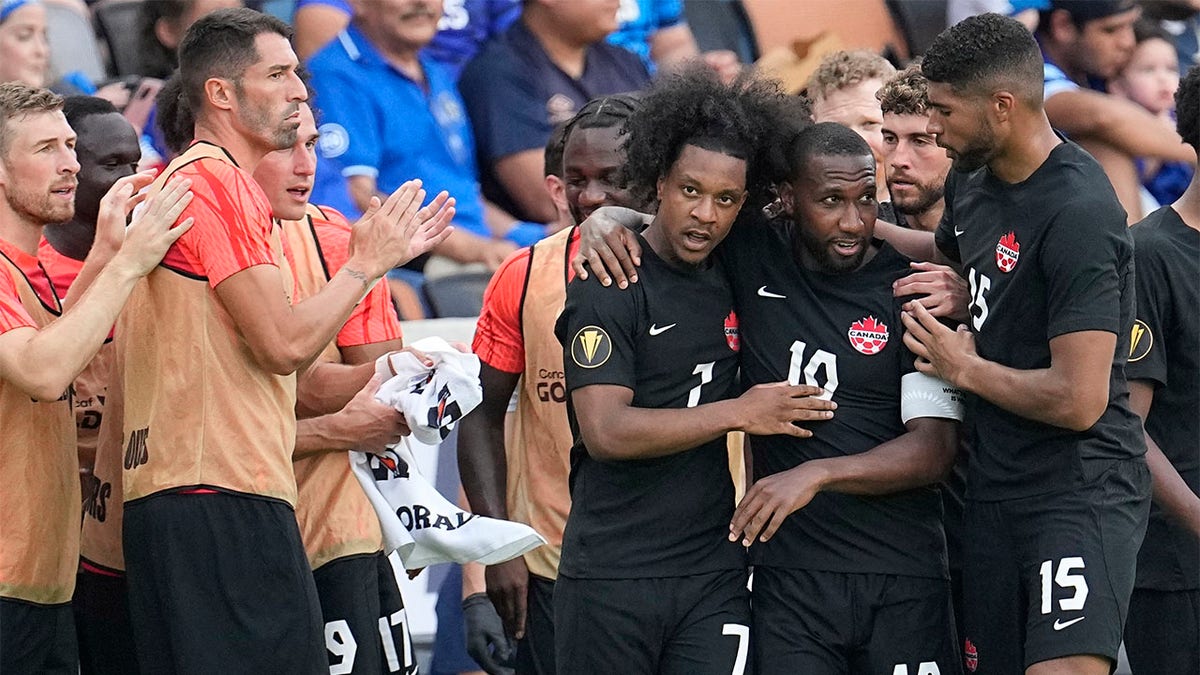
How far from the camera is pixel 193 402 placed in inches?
186

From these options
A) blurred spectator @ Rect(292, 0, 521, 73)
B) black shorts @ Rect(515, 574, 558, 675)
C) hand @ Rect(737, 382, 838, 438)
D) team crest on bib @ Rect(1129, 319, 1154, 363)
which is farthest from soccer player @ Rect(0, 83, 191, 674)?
blurred spectator @ Rect(292, 0, 521, 73)

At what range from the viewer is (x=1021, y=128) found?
4.71 m

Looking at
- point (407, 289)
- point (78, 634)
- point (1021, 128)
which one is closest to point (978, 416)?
point (1021, 128)

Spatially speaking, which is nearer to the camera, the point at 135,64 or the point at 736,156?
the point at 736,156

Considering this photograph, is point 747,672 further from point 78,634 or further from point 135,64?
point 135,64

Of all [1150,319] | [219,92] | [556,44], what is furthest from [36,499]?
[556,44]

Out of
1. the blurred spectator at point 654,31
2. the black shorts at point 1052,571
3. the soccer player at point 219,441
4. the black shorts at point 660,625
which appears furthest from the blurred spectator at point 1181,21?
the soccer player at point 219,441

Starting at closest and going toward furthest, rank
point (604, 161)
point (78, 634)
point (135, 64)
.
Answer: point (78, 634) → point (604, 161) → point (135, 64)

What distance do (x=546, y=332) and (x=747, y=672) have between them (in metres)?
1.70

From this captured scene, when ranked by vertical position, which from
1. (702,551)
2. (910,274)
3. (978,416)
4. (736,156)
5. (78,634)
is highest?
(736,156)

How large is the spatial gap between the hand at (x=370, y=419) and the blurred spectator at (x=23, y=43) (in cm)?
375

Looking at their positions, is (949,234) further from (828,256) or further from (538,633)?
(538,633)

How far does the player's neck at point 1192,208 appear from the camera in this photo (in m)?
5.55

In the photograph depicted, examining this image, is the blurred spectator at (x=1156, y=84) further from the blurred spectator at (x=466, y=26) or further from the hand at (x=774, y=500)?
the hand at (x=774, y=500)
